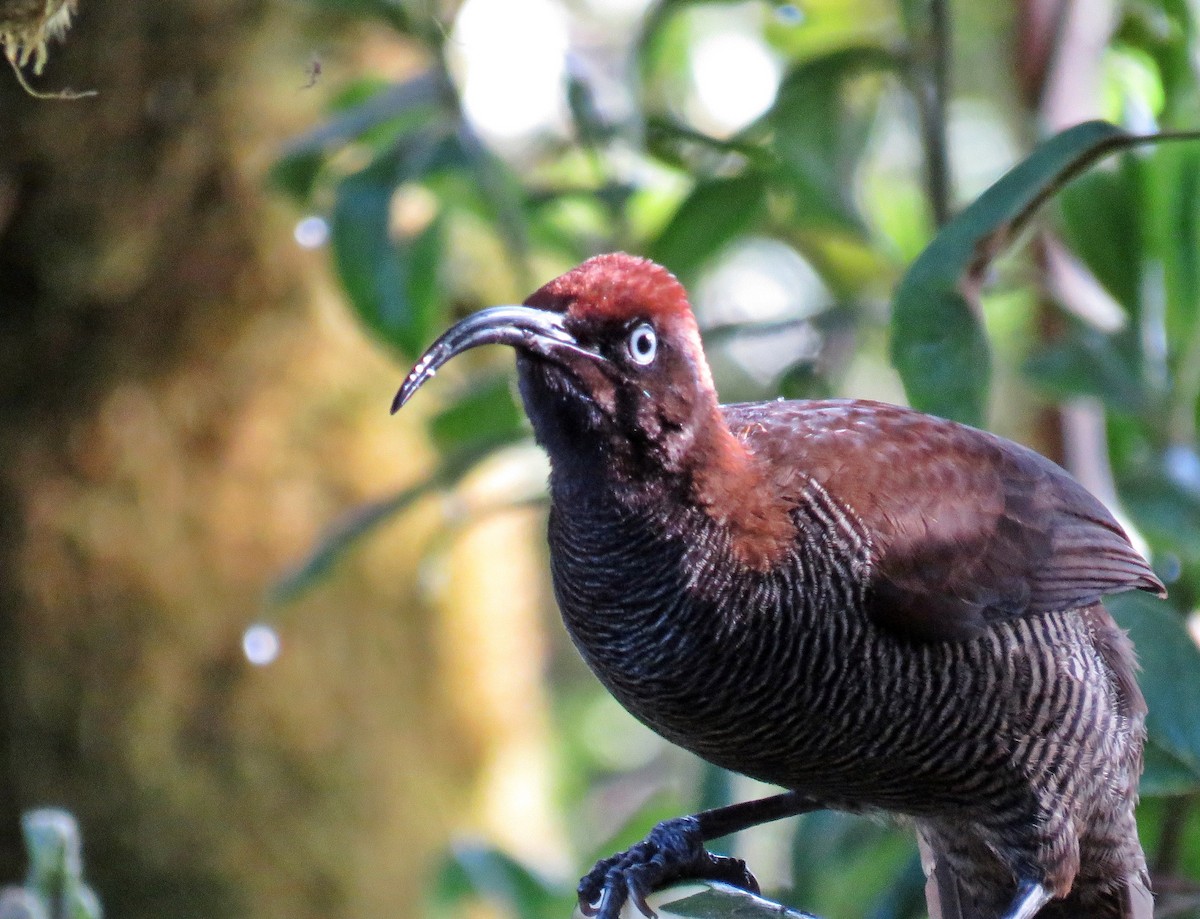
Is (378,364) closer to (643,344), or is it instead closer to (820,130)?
(820,130)

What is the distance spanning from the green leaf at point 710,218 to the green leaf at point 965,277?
76 cm

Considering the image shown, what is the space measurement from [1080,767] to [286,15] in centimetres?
279

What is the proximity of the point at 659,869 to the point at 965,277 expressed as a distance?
1.03m

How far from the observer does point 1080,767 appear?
2.09 m

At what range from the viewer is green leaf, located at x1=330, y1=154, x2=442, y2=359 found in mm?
2885

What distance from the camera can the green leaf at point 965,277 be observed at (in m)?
2.07

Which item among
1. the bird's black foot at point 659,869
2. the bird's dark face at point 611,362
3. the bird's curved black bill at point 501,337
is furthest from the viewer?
the bird's black foot at point 659,869

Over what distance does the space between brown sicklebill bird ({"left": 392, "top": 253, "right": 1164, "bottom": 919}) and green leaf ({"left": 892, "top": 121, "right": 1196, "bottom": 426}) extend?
0.27ft

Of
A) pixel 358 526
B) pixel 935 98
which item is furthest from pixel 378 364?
pixel 935 98

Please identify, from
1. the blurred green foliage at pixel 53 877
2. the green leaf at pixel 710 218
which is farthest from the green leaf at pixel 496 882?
the green leaf at pixel 710 218

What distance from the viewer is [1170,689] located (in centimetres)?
222

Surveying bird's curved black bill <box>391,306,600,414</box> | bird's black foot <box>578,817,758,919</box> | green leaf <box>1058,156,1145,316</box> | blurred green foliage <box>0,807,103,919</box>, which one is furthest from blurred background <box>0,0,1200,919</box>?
bird's curved black bill <box>391,306,600,414</box>

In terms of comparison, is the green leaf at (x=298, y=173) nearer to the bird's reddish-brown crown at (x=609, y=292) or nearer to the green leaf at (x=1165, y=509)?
the bird's reddish-brown crown at (x=609, y=292)

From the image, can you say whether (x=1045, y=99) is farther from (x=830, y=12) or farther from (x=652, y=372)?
(x=652, y=372)
